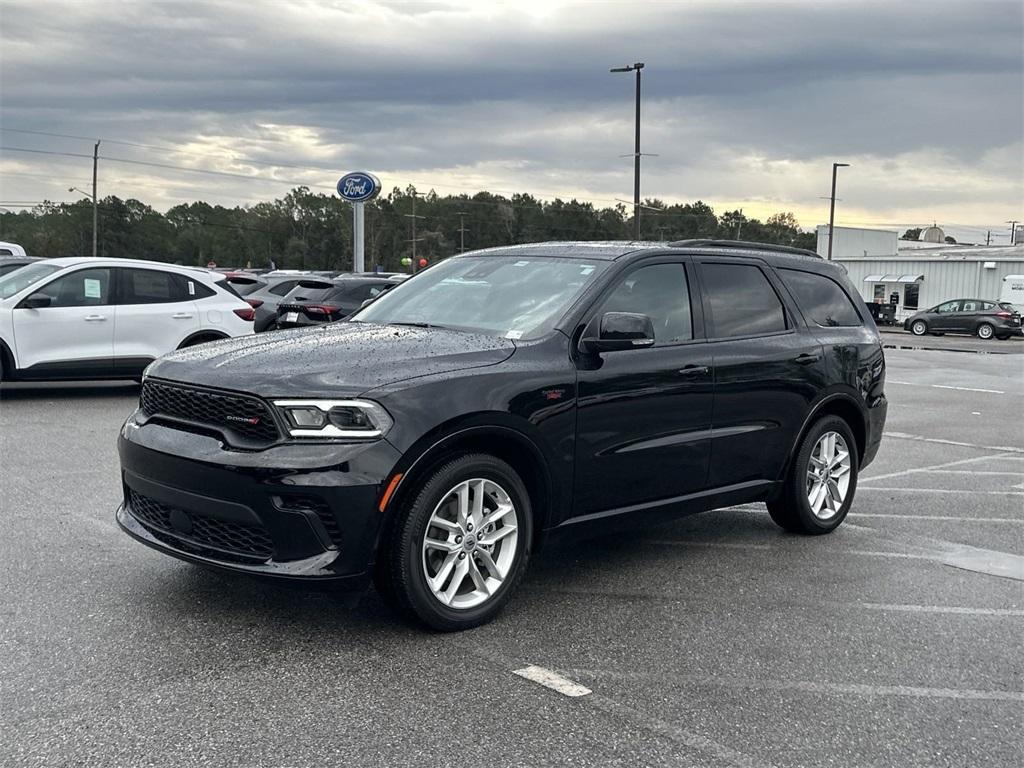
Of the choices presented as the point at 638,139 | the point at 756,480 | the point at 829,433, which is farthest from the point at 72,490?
the point at 638,139

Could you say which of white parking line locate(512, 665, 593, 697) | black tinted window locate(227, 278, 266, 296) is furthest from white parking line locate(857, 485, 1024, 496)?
black tinted window locate(227, 278, 266, 296)

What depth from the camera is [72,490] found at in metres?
7.16

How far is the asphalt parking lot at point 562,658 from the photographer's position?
11.5ft

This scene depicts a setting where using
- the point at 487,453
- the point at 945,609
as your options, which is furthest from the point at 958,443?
the point at 487,453

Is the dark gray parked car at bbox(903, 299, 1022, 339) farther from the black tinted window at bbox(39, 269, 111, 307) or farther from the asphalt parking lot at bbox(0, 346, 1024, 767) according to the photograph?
the asphalt parking lot at bbox(0, 346, 1024, 767)

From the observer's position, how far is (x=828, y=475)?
671 centimetres

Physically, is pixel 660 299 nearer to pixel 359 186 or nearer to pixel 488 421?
pixel 488 421

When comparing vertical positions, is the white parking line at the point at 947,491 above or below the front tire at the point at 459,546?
below

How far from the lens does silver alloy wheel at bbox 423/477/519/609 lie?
178 inches

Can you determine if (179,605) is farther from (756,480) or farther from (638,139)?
(638,139)

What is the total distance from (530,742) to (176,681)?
4.53 feet

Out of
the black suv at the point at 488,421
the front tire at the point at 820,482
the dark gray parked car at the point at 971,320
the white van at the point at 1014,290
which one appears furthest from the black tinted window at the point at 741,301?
the white van at the point at 1014,290

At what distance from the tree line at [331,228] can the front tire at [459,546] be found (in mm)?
96368

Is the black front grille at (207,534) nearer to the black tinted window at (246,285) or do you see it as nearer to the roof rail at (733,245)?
the roof rail at (733,245)
